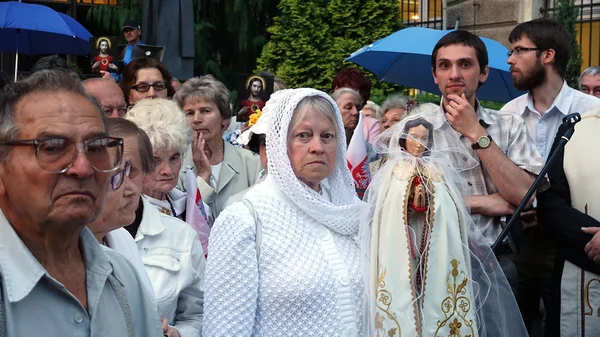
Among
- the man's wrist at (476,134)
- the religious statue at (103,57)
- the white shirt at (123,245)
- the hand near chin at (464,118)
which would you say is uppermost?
the religious statue at (103,57)

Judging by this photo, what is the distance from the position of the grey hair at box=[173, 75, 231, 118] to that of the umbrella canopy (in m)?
4.47

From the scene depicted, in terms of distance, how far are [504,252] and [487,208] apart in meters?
0.31

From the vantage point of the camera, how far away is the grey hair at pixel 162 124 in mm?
4332

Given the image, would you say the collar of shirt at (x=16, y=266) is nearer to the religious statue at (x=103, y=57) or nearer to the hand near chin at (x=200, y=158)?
the hand near chin at (x=200, y=158)

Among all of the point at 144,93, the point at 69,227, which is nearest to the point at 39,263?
the point at 69,227

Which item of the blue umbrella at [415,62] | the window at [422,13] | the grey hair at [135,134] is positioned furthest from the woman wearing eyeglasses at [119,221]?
the window at [422,13]

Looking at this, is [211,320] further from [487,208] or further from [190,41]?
[190,41]

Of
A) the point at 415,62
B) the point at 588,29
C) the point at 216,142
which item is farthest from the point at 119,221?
the point at 588,29

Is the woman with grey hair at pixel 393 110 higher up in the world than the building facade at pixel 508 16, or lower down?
lower down

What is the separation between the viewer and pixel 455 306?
146 inches

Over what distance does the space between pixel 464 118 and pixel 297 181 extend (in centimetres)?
117

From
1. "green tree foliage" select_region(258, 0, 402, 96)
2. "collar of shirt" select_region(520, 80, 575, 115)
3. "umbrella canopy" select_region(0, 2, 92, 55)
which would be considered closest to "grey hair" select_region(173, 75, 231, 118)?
"collar of shirt" select_region(520, 80, 575, 115)

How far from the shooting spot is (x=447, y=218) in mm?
3775

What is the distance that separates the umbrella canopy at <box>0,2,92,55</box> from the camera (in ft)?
32.1
